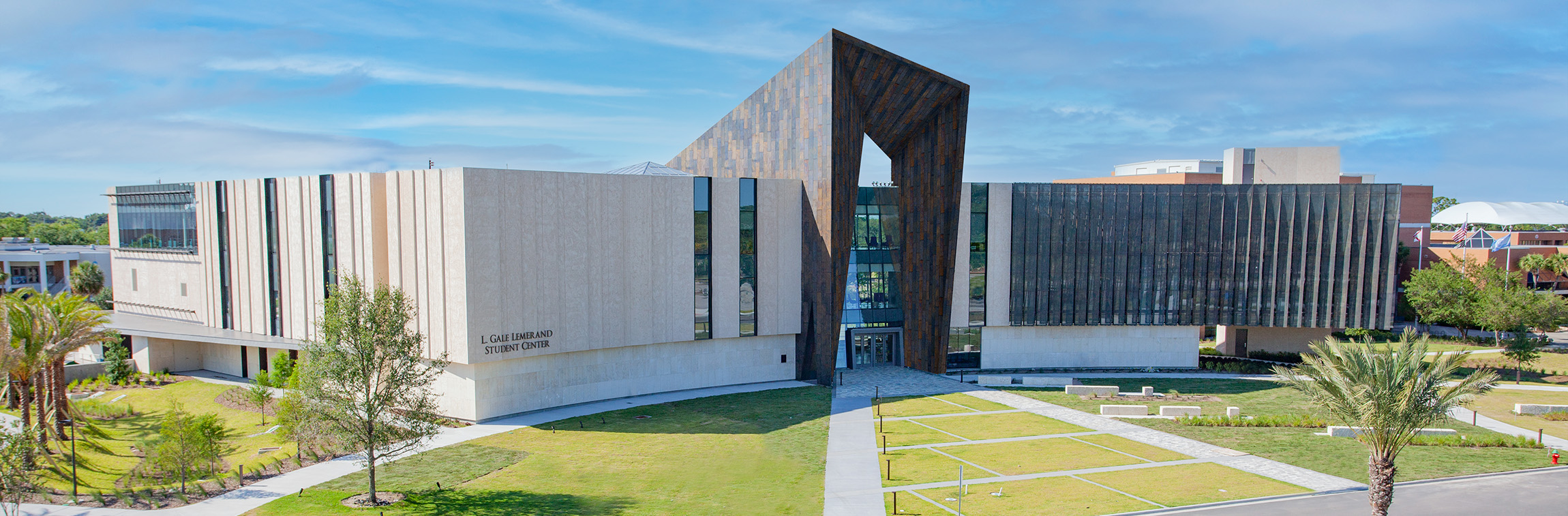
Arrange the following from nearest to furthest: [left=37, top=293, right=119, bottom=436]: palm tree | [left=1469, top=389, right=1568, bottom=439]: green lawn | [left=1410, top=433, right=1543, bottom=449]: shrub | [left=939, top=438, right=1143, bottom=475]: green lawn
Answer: [left=939, top=438, right=1143, bottom=475]: green lawn, [left=37, top=293, right=119, bottom=436]: palm tree, [left=1410, top=433, right=1543, bottom=449]: shrub, [left=1469, top=389, right=1568, bottom=439]: green lawn

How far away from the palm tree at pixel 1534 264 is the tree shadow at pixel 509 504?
97.5 metres

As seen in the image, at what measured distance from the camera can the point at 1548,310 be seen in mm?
55844

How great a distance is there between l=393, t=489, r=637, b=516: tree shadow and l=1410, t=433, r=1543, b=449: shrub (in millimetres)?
31350

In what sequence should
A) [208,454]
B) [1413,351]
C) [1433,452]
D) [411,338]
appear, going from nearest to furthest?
[1413,351] < [411,338] < [208,454] < [1433,452]

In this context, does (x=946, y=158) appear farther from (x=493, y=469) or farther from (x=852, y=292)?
(x=493, y=469)

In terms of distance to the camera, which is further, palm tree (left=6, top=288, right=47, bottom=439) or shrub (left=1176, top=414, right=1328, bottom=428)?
shrub (left=1176, top=414, right=1328, bottom=428)

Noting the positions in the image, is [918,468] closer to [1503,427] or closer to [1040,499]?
[1040,499]

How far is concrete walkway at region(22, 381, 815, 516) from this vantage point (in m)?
25.6

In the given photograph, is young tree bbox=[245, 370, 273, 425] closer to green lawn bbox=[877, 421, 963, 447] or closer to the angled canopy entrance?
the angled canopy entrance

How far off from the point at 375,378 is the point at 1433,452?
39.1 meters

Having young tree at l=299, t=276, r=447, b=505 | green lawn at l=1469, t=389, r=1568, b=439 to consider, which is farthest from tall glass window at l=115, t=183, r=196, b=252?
green lawn at l=1469, t=389, r=1568, b=439

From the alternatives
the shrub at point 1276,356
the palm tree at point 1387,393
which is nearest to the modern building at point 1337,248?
the shrub at point 1276,356

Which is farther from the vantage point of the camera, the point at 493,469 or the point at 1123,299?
the point at 1123,299

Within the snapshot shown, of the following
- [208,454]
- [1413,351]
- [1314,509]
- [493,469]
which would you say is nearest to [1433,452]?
[1314,509]
